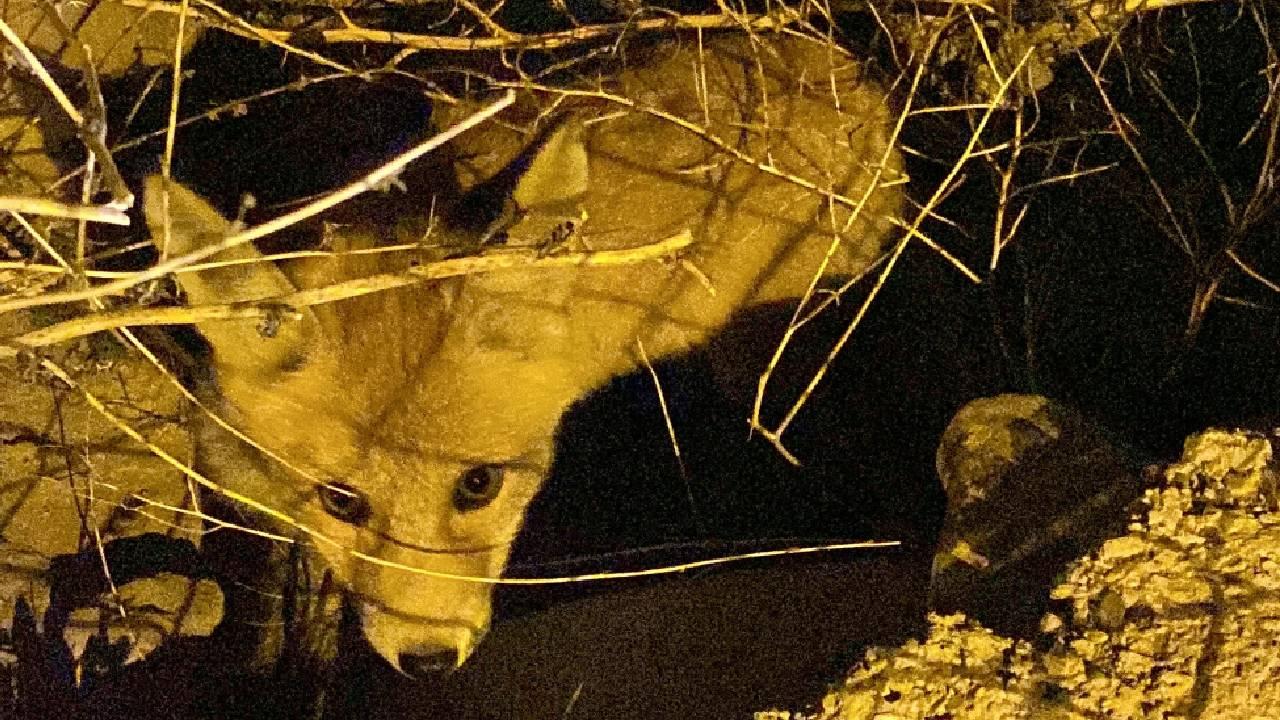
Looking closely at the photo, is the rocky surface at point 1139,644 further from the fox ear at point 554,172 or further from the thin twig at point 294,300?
the fox ear at point 554,172

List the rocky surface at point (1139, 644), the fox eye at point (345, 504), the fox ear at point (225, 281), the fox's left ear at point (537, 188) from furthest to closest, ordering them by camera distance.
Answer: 1. the fox eye at point (345, 504)
2. the fox's left ear at point (537, 188)
3. the fox ear at point (225, 281)
4. the rocky surface at point (1139, 644)

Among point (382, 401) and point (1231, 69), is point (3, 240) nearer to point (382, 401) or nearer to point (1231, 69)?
point (382, 401)

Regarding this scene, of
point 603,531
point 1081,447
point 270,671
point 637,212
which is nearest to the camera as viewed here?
point 1081,447

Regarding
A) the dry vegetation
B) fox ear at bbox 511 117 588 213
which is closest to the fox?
fox ear at bbox 511 117 588 213

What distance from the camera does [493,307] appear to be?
323cm

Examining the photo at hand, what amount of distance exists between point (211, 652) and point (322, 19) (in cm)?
200

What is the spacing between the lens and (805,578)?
3021 mm

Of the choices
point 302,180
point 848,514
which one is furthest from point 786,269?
point 302,180

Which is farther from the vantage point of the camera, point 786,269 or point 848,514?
point 848,514

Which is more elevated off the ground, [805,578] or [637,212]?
[637,212]

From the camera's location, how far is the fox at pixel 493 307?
299 cm

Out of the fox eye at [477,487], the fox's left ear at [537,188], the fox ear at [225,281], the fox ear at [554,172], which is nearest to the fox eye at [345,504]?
the fox eye at [477,487]

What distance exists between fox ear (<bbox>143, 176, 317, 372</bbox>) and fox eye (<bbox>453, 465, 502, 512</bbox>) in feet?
1.79

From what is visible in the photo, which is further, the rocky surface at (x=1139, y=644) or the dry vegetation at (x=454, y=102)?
the dry vegetation at (x=454, y=102)
